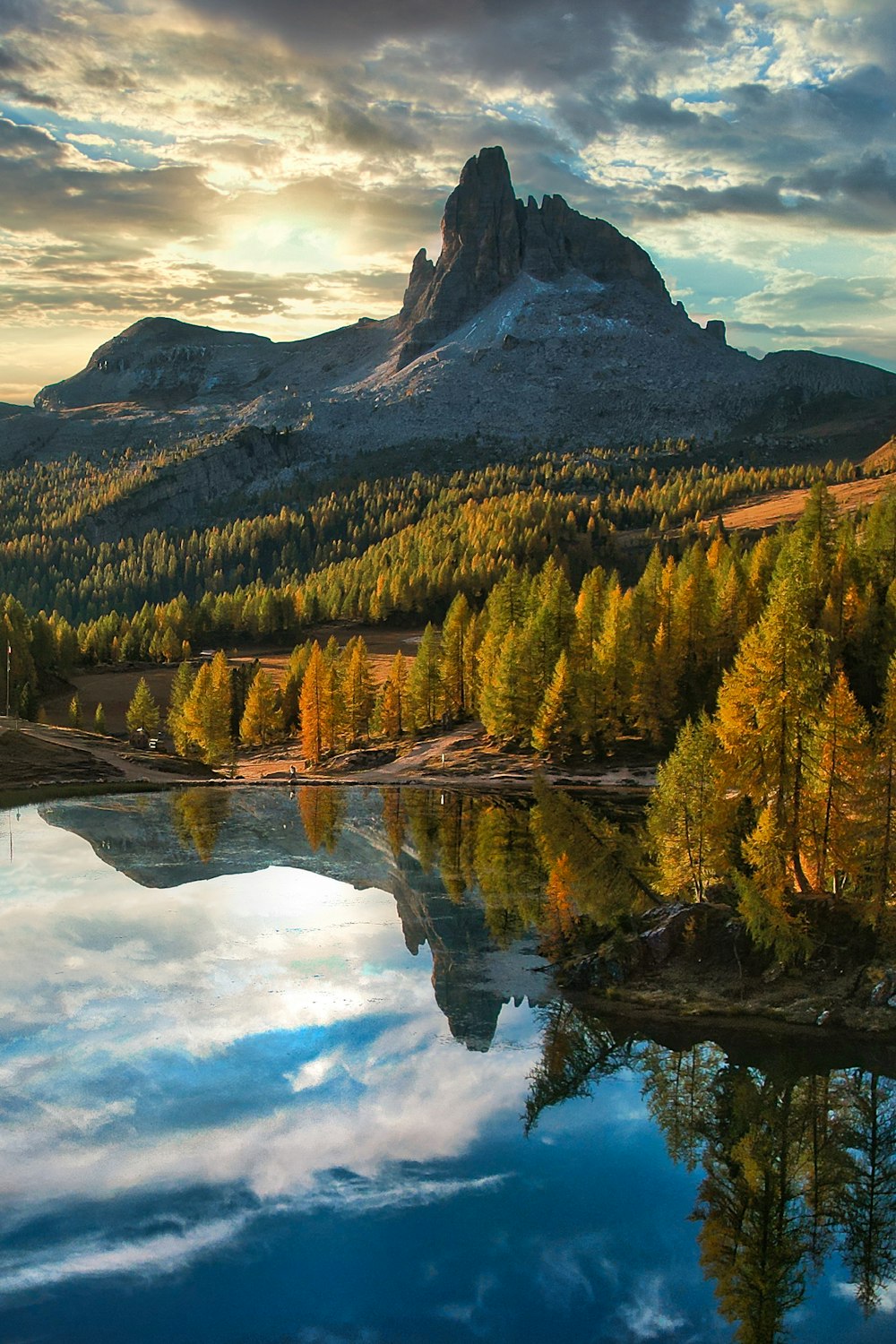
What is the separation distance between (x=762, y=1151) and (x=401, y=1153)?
9.83 m

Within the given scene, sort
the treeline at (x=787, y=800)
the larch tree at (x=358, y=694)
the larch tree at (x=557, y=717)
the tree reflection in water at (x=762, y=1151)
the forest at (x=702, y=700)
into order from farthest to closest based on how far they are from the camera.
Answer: the larch tree at (x=358, y=694), the larch tree at (x=557, y=717), the forest at (x=702, y=700), the treeline at (x=787, y=800), the tree reflection in water at (x=762, y=1151)

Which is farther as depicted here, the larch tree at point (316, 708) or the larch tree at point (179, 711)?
the larch tree at point (179, 711)

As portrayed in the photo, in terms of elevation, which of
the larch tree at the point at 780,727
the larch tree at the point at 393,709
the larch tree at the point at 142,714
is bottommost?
the larch tree at the point at 142,714

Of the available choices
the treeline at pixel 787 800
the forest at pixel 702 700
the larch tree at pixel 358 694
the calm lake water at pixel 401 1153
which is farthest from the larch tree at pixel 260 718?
the treeline at pixel 787 800

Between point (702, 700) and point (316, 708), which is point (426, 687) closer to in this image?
point (316, 708)

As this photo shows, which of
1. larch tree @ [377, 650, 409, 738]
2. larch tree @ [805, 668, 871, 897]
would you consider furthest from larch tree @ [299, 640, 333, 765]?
larch tree @ [805, 668, 871, 897]

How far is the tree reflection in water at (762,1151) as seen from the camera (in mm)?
24422

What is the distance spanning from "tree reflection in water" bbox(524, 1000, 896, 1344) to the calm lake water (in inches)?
3.2

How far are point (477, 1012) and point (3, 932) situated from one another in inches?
925

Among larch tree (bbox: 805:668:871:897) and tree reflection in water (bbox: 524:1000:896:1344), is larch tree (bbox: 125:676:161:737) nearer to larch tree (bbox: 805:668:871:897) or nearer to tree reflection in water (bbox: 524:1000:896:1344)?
tree reflection in water (bbox: 524:1000:896:1344)

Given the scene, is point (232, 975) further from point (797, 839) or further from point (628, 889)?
point (797, 839)

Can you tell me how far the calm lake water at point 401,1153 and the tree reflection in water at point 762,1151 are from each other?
0.08 metres

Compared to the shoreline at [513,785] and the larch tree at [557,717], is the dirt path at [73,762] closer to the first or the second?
the shoreline at [513,785]

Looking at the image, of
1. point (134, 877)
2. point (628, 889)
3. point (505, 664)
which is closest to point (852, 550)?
point (505, 664)
